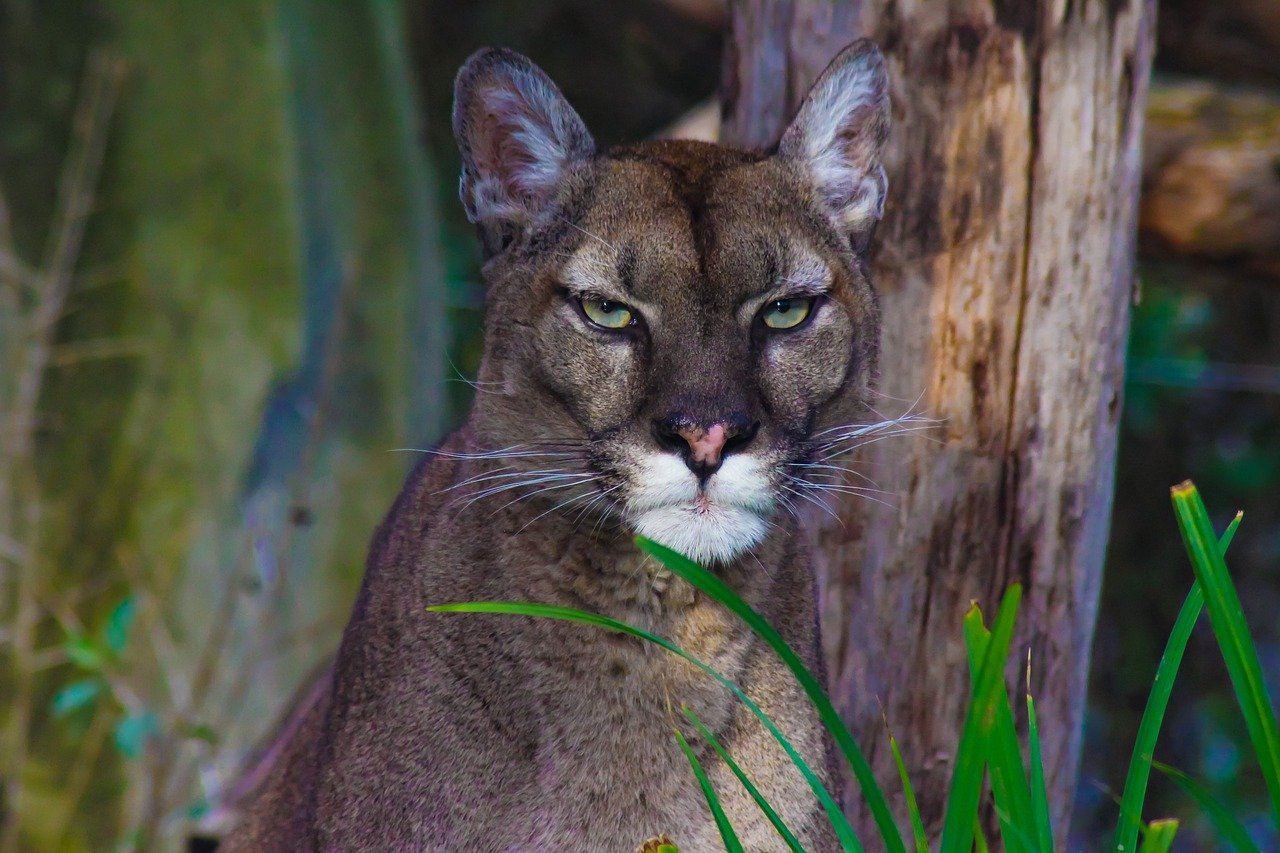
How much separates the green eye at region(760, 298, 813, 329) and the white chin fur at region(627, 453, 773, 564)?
0.99 feet

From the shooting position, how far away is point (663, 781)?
2.61m

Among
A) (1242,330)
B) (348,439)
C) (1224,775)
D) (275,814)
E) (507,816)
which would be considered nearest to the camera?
(507,816)

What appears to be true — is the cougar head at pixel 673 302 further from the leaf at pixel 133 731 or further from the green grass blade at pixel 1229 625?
Answer: the leaf at pixel 133 731

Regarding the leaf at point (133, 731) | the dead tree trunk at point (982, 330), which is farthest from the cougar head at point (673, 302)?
the leaf at point (133, 731)

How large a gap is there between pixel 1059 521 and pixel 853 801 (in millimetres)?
819

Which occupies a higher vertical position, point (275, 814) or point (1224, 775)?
point (275, 814)

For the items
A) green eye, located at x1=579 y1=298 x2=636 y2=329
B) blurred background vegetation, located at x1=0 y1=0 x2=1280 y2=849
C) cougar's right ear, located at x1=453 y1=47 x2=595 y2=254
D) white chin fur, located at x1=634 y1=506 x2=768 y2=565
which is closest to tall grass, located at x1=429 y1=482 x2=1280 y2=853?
white chin fur, located at x1=634 y1=506 x2=768 y2=565

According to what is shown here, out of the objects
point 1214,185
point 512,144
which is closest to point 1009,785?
point 512,144

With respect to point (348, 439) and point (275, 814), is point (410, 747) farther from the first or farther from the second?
point (348, 439)

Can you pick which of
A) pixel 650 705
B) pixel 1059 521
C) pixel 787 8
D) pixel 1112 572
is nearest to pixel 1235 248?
pixel 1059 521

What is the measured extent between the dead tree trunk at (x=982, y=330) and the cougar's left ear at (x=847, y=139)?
1.48 feet

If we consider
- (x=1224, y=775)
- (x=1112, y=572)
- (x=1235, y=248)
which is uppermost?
(x=1235, y=248)

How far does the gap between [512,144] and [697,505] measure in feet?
2.72

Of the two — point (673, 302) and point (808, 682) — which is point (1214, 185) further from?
point (808, 682)
